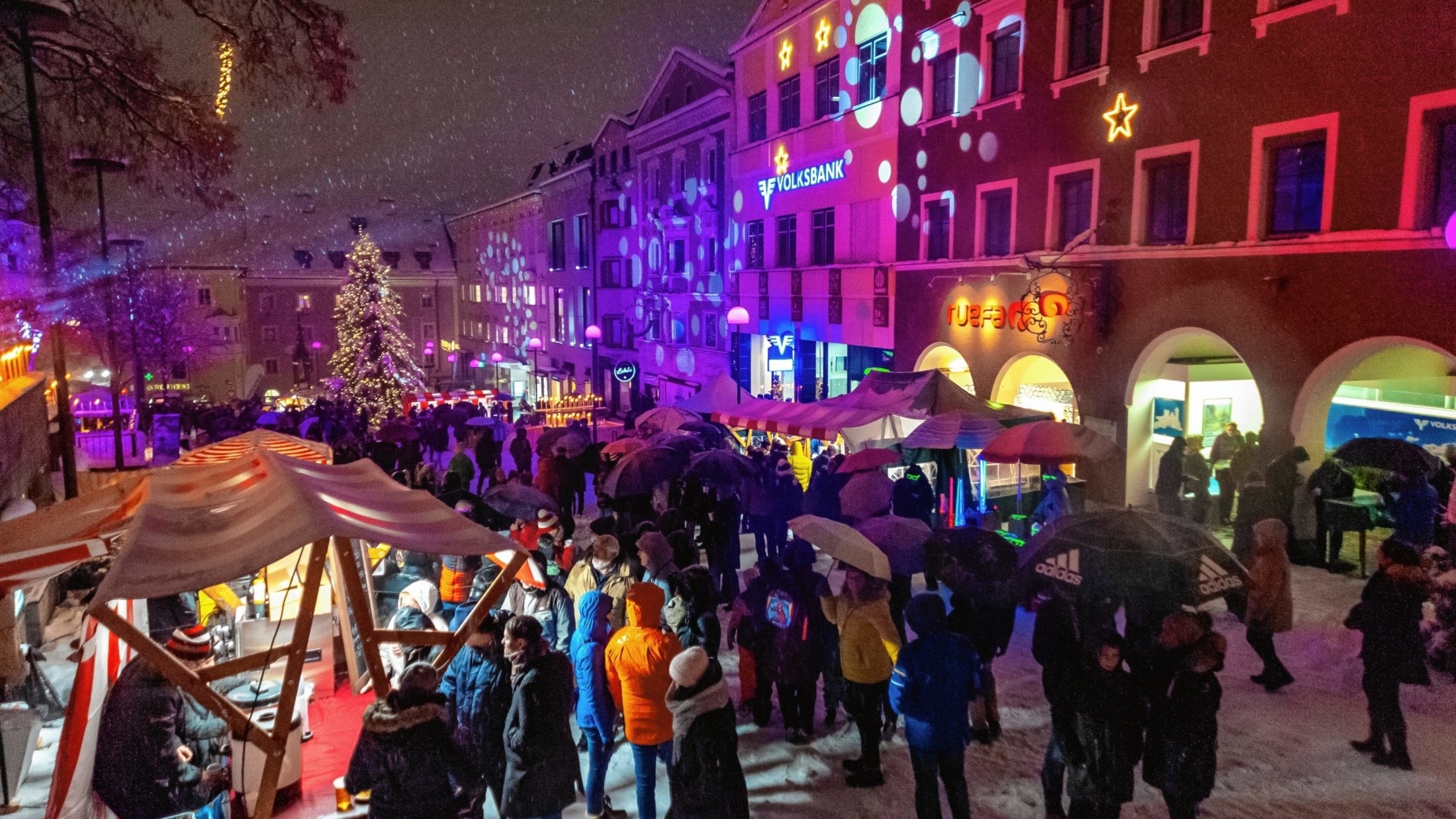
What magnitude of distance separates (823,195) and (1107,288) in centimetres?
1031

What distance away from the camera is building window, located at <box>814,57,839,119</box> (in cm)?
2441

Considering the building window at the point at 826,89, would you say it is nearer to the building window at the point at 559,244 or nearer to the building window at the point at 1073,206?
the building window at the point at 1073,206

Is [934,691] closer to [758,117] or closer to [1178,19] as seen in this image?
[1178,19]

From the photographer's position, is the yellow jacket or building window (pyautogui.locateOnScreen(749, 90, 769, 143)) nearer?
the yellow jacket

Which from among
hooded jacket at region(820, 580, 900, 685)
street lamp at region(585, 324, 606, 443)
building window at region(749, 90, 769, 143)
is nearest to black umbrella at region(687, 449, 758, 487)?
hooded jacket at region(820, 580, 900, 685)

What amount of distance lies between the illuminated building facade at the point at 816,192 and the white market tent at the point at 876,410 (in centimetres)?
662

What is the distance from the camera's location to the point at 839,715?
8352mm

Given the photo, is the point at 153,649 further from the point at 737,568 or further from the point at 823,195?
the point at 823,195

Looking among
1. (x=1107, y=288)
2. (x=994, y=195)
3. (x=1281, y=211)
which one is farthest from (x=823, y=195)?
(x=1281, y=211)

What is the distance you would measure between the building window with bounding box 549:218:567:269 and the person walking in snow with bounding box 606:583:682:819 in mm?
42572

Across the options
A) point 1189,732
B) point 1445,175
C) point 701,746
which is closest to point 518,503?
point 701,746

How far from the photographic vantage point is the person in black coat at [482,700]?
18.8 feet

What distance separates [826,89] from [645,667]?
21776 millimetres

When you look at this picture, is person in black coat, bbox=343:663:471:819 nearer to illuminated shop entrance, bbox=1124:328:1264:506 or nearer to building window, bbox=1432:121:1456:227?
building window, bbox=1432:121:1456:227
